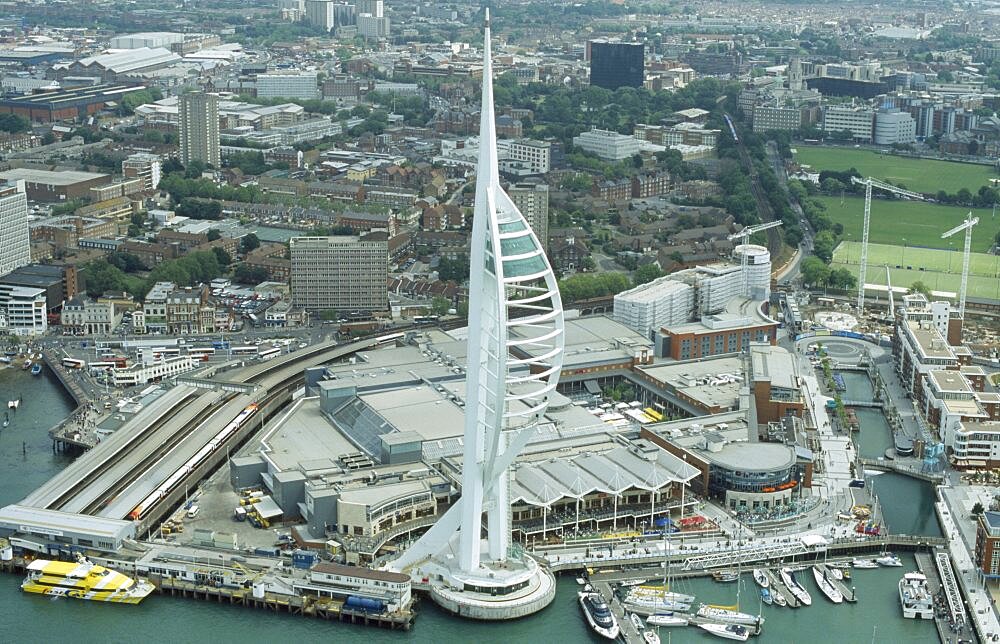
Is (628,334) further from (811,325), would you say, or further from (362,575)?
(362,575)

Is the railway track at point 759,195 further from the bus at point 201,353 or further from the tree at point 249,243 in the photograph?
the bus at point 201,353

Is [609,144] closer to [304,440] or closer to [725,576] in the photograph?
[304,440]

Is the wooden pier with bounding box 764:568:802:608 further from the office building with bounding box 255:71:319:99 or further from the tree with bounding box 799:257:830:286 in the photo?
the office building with bounding box 255:71:319:99

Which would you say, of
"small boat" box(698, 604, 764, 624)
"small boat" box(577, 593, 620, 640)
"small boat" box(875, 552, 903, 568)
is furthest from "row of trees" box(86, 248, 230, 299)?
"small boat" box(875, 552, 903, 568)

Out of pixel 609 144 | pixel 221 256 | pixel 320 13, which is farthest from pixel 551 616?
pixel 320 13

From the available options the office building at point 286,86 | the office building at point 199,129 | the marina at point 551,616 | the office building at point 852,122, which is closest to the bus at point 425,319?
the marina at point 551,616

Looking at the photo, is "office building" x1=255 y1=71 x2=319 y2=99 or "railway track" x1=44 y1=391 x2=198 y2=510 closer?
"railway track" x1=44 y1=391 x2=198 y2=510
